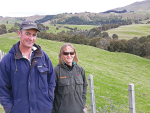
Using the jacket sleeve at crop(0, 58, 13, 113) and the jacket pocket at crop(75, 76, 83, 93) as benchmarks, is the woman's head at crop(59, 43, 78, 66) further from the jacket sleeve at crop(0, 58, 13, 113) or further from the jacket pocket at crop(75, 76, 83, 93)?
the jacket sleeve at crop(0, 58, 13, 113)

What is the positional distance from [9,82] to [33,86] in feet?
1.65

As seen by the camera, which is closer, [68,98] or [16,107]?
[16,107]

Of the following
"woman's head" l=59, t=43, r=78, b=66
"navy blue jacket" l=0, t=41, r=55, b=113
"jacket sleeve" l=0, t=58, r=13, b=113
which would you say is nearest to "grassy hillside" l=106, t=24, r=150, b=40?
"woman's head" l=59, t=43, r=78, b=66

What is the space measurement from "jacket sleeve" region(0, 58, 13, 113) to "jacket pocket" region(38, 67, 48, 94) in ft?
2.05

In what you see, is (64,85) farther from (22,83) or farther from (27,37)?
(27,37)

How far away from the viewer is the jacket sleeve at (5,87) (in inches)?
115

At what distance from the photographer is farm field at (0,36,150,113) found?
9.44 m

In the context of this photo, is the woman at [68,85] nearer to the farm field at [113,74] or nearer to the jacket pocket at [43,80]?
the jacket pocket at [43,80]

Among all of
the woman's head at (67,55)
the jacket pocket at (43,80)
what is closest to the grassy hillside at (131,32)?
the woman's head at (67,55)

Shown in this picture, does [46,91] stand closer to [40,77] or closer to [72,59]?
[40,77]

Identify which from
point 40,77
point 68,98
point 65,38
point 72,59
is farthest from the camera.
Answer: point 65,38

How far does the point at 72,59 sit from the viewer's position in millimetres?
3965

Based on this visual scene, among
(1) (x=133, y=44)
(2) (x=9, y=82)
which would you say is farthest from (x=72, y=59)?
(1) (x=133, y=44)

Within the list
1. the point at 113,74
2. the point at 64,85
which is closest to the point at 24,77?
the point at 64,85
